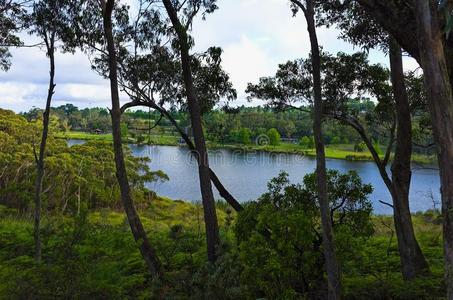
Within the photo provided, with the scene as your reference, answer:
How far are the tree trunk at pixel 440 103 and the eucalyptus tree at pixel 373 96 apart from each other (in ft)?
10.0

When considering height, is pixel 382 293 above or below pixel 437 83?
below

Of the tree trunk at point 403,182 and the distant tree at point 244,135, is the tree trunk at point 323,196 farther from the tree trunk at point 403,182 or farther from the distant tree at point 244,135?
the distant tree at point 244,135

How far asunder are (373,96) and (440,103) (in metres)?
4.65

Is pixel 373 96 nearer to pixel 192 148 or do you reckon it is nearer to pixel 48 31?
pixel 192 148

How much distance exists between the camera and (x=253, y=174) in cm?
3428

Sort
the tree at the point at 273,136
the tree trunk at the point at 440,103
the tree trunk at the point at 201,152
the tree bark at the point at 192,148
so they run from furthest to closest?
the tree at the point at 273,136
the tree bark at the point at 192,148
the tree trunk at the point at 201,152
the tree trunk at the point at 440,103

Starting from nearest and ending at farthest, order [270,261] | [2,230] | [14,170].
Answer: [270,261] → [2,230] → [14,170]

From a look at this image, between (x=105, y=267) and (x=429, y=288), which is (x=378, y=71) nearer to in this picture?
(x=429, y=288)

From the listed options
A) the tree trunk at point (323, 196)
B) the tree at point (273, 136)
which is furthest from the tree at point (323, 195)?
the tree at point (273, 136)

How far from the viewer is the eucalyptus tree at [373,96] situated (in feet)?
21.0

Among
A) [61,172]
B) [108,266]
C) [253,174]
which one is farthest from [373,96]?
[253,174]

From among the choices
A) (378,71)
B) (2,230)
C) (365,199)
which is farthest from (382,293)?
(2,230)

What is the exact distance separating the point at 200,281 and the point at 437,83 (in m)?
3.13

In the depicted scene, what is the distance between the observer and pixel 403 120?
649 centimetres
